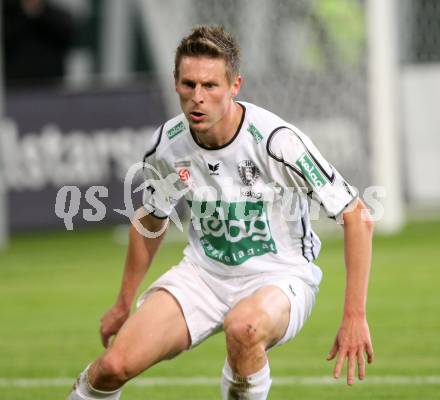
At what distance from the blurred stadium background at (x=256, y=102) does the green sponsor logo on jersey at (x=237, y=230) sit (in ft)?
12.9

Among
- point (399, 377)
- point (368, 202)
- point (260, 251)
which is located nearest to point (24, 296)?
point (368, 202)

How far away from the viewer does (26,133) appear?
48.4ft

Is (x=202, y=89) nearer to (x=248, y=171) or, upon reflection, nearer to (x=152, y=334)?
(x=248, y=171)

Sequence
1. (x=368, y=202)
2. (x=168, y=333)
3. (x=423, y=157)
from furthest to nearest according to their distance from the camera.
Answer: (x=423, y=157)
(x=368, y=202)
(x=168, y=333)

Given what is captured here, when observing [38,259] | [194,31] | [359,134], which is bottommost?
[38,259]

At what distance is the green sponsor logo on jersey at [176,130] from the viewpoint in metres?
6.09

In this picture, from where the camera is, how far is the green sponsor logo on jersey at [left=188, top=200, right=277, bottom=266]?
594cm

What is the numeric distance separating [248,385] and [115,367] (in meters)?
0.56

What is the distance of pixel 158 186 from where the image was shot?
20.3 ft

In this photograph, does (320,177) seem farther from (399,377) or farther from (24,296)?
(24,296)

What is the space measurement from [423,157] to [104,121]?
12.6 feet

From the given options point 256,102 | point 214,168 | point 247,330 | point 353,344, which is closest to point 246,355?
point 247,330

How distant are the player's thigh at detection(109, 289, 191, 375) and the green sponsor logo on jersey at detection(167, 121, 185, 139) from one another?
2.31ft

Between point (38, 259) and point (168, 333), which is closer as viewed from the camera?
point (168, 333)
